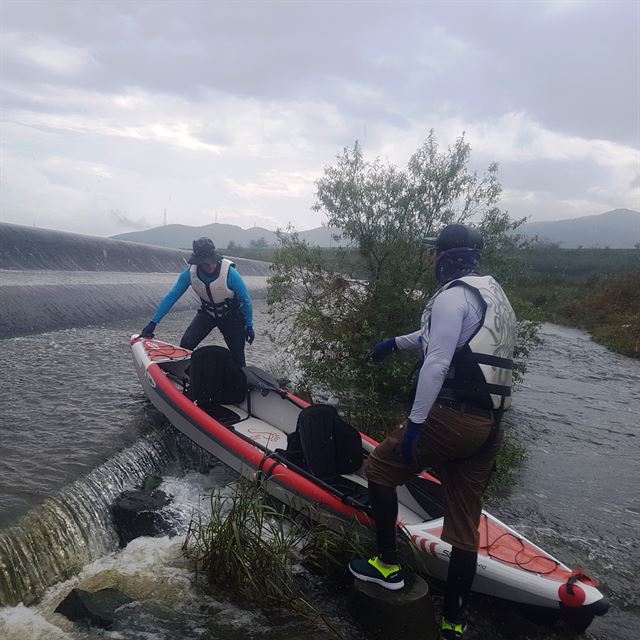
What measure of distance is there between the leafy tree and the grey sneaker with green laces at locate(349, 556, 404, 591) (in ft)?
12.6

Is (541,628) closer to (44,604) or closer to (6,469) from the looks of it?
(44,604)

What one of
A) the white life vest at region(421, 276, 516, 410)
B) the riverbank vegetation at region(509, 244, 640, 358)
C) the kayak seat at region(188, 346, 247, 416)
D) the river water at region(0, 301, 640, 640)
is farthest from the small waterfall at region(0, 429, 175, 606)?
the riverbank vegetation at region(509, 244, 640, 358)

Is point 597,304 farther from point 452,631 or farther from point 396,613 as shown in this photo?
point 396,613

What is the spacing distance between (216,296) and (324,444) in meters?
3.05

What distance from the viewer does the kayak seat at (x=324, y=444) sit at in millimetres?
5020

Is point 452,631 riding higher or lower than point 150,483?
higher

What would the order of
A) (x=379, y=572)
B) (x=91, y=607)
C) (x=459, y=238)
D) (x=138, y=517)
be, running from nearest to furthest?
(x=459, y=238) < (x=379, y=572) < (x=91, y=607) < (x=138, y=517)

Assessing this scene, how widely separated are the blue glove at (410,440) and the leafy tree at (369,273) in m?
4.26

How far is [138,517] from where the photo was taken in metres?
4.89

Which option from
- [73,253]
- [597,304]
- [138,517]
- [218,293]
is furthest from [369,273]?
[597,304]

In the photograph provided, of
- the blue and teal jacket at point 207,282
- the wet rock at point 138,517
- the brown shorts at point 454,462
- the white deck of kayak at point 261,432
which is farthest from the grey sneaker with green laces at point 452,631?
the blue and teal jacket at point 207,282

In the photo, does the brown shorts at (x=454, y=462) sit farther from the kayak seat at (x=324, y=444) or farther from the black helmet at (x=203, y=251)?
the black helmet at (x=203, y=251)

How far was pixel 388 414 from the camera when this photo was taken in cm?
794

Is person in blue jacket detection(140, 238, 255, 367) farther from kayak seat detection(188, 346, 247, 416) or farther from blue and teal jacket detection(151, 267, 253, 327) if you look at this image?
kayak seat detection(188, 346, 247, 416)
